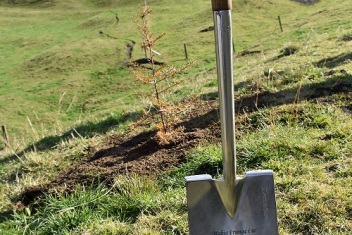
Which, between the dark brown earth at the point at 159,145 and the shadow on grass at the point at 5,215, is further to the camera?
the dark brown earth at the point at 159,145

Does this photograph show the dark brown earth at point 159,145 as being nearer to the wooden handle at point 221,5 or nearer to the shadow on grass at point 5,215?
the shadow on grass at point 5,215

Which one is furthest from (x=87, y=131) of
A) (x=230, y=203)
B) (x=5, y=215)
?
(x=230, y=203)

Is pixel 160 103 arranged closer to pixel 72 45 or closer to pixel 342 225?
pixel 342 225

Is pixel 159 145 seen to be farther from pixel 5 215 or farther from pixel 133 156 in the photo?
pixel 5 215

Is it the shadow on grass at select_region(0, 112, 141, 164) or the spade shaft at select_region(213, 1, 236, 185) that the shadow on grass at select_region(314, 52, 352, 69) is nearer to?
the shadow on grass at select_region(0, 112, 141, 164)

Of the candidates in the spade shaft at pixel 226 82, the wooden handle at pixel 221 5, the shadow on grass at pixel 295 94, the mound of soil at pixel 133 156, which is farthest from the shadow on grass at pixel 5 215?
the wooden handle at pixel 221 5

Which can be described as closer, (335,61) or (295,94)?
(295,94)

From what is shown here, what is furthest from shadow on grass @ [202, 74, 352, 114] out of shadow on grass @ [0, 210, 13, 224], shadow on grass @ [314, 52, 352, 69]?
shadow on grass @ [0, 210, 13, 224]

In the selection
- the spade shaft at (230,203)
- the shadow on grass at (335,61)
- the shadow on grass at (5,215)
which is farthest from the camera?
the shadow on grass at (335,61)

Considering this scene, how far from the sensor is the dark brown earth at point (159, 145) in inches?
201

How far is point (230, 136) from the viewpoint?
10.5 feet

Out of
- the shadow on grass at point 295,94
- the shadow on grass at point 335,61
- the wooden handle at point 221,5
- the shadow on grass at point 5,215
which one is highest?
the wooden handle at point 221,5

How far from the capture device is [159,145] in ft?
18.4

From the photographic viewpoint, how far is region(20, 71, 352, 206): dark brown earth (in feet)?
16.8
